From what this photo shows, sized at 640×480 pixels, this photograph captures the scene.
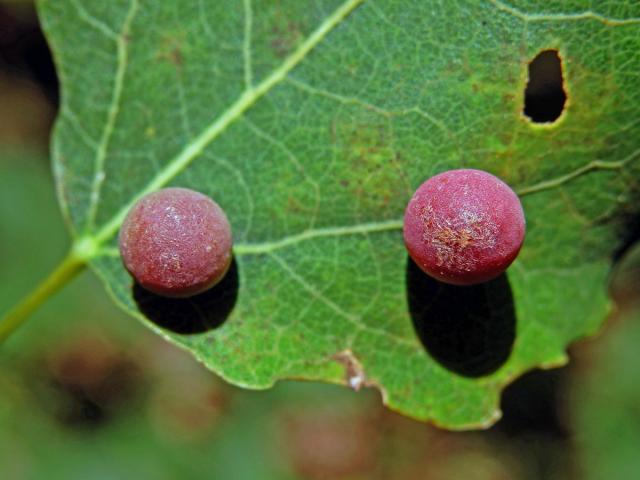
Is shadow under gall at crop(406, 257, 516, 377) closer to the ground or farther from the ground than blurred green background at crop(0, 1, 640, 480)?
farther from the ground

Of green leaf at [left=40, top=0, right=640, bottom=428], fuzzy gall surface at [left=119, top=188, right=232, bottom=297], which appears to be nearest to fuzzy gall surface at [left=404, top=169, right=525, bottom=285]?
green leaf at [left=40, top=0, right=640, bottom=428]

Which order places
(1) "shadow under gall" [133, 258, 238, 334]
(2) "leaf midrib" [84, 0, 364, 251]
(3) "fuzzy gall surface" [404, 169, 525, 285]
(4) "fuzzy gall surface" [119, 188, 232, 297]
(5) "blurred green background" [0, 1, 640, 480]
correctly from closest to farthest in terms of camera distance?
(3) "fuzzy gall surface" [404, 169, 525, 285] → (4) "fuzzy gall surface" [119, 188, 232, 297] → (2) "leaf midrib" [84, 0, 364, 251] → (1) "shadow under gall" [133, 258, 238, 334] → (5) "blurred green background" [0, 1, 640, 480]

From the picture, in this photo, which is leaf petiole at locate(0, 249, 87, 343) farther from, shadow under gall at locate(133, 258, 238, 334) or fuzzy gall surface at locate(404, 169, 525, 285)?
fuzzy gall surface at locate(404, 169, 525, 285)

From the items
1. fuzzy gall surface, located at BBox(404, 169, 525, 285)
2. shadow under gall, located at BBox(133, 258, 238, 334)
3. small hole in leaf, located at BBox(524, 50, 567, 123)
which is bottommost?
shadow under gall, located at BBox(133, 258, 238, 334)

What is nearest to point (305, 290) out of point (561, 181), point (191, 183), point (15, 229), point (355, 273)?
point (355, 273)

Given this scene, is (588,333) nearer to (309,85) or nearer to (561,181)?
(561,181)

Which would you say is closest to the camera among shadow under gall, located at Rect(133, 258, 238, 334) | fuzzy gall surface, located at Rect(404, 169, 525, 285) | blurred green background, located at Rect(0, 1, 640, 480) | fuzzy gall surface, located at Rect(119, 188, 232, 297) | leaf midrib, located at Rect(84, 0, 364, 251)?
fuzzy gall surface, located at Rect(404, 169, 525, 285)

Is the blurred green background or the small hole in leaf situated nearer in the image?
the small hole in leaf
